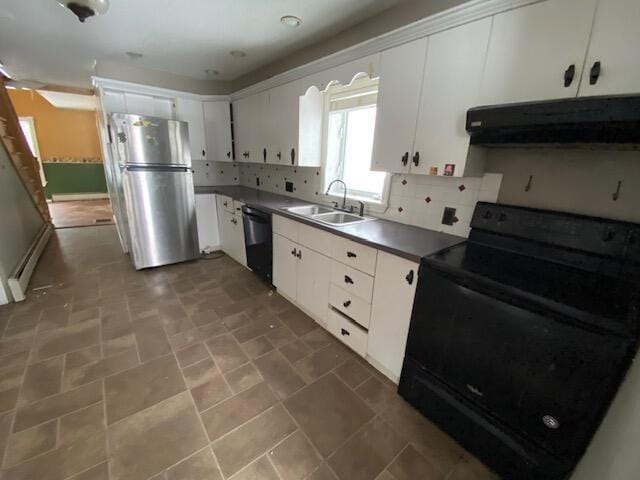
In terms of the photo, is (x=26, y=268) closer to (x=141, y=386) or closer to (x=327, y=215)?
(x=141, y=386)

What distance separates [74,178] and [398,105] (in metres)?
8.76

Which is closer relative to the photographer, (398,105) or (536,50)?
(536,50)

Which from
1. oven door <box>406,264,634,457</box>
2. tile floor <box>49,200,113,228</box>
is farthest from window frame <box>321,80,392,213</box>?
tile floor <box>49,200,113,228</box>

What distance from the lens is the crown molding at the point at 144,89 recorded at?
3061mm

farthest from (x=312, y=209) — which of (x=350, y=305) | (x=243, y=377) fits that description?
(x=243, y=377)

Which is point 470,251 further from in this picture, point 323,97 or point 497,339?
point 323,97

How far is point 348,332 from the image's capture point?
1.95m

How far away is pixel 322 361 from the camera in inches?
73.6

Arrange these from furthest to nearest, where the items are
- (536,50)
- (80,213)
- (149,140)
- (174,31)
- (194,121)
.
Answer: (80,213) → (194,121) → (149,140) → (174,31) → (536,50)

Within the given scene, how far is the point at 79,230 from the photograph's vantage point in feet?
14.9

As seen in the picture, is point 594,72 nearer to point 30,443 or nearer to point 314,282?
point 314,282

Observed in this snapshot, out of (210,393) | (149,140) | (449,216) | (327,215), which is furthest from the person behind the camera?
(149,140)

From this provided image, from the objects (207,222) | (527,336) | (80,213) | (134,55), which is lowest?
(80,213)

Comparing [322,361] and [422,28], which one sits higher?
[422,28]
